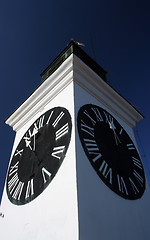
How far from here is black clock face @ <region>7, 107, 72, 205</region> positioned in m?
2.75

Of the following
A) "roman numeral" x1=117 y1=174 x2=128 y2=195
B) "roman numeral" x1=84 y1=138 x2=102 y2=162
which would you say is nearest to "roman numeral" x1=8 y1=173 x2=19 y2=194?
"roman numeral" x1=84 y1=138 x2=102 y2=162

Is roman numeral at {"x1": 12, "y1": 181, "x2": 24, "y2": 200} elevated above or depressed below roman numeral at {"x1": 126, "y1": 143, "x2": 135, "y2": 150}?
below

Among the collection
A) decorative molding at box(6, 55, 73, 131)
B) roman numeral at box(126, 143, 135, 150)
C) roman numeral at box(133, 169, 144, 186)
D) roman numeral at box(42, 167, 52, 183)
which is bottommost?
roman numeral at box(133, 169, 144, 186)

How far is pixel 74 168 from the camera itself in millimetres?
2281

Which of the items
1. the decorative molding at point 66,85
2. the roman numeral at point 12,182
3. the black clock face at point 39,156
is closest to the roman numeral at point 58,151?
the black clock face at point 39,156

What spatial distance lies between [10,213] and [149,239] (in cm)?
230

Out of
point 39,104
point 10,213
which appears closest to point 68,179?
point 10,213

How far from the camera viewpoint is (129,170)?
3.45 m

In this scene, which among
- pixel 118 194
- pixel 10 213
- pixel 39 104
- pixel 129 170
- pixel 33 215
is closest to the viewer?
pixel 33 215

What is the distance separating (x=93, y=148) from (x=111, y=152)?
627mm

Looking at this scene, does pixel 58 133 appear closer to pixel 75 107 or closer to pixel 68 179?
pixel 75 107

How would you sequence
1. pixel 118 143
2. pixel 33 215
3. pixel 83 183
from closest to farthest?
pixel 83 183 < pixel 33 215 < pixel 118 143

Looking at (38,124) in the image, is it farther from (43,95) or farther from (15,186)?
(15,186)

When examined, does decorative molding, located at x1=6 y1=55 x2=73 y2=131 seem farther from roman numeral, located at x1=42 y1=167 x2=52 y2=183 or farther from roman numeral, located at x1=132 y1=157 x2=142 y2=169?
roman numeral, located at x1=132 y1=157 x2=142 y2=169
